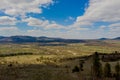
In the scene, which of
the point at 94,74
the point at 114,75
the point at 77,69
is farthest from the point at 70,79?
the point at 77,69

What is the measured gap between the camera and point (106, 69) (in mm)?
135000

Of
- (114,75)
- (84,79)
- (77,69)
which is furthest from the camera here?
(77,69)

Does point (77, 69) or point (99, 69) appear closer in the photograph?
point (99, 69)

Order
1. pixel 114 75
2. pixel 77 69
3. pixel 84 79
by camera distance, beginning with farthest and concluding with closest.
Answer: pixel 77 69 → pixel 114 75 → pixel 84 79

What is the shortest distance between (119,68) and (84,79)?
83.3ft

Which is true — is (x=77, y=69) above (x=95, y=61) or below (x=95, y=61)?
below

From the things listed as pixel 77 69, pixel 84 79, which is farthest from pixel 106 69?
pixel 77 69

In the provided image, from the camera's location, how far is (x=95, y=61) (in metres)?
129

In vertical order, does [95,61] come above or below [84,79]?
above

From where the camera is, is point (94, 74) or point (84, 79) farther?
point (94, 74)

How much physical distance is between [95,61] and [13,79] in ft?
172

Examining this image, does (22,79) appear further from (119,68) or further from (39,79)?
Result: (119,68)

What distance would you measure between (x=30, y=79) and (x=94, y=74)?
4184cm

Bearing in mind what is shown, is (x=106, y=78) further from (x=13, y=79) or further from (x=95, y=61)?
(x=13, y=79)
